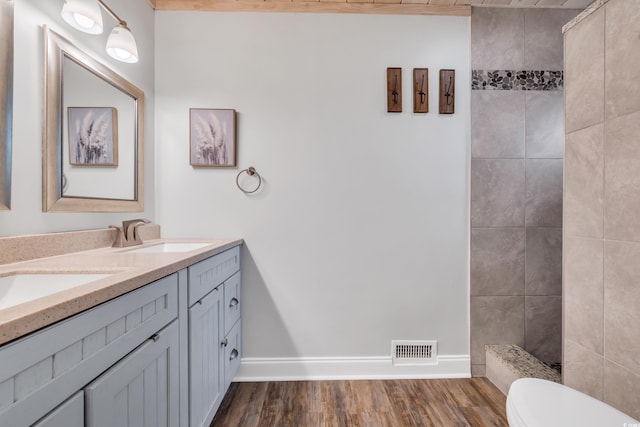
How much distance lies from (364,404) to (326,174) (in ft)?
4.49

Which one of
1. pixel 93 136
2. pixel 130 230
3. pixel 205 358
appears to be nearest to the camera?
pixel 205 358

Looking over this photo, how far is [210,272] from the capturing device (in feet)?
4.84

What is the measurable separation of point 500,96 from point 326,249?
1.51 meters

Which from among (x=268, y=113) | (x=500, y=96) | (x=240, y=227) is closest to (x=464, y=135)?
(x=500, y=96)

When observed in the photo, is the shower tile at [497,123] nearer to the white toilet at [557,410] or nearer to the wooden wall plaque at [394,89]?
the wooden wall plaque at [394,89]

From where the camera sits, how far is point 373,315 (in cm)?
207

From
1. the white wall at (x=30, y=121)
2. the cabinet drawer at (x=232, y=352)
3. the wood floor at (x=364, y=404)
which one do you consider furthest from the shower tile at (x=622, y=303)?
the white wall at (x=30, y=121)

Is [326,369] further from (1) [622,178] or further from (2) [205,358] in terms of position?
(1) [622,178]

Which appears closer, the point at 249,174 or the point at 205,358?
the point at 205,358

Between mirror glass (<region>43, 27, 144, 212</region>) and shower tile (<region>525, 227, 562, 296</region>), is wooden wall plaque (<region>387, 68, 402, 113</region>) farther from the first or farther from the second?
mirror glass (<region>43, 27, 144, 212</region>)

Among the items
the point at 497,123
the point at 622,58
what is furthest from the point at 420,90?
the point at 622,58

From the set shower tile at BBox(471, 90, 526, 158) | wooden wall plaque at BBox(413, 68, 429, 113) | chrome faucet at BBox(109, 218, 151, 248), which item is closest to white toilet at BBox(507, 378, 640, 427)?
shower tile at BBox(471, 90, 526, 158)

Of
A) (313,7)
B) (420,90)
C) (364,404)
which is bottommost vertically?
(364,404)

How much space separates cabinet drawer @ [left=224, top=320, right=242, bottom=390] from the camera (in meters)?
1.69
